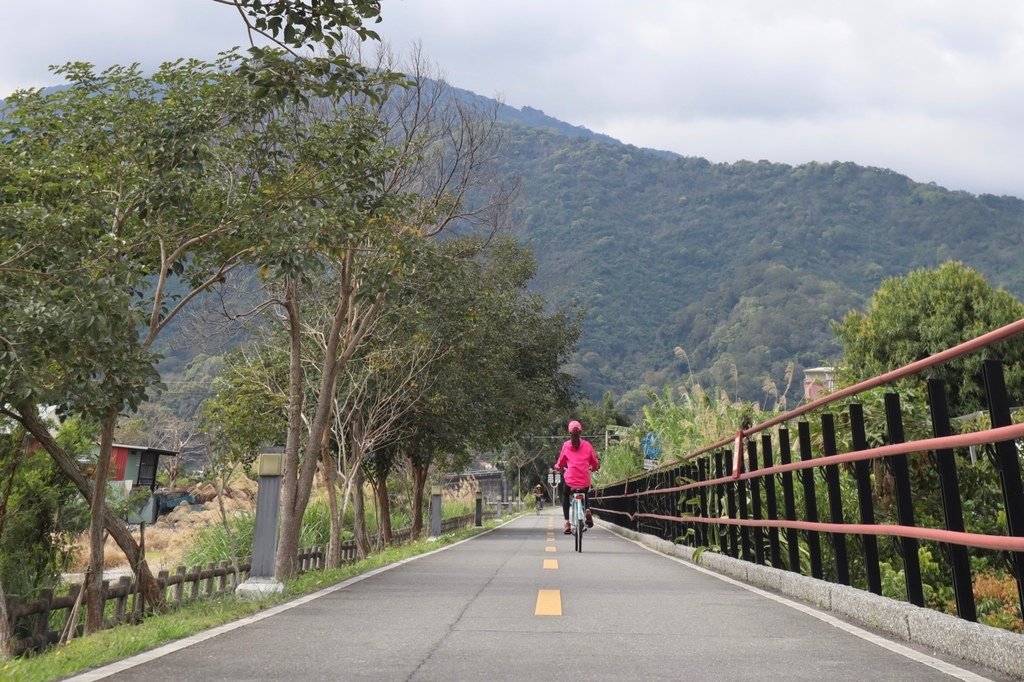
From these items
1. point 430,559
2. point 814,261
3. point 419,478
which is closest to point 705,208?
point 814,261

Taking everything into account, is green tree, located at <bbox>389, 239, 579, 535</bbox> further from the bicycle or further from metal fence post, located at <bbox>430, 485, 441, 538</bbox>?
the bicycle

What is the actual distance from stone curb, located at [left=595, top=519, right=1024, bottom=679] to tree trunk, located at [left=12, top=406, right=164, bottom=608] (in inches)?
291

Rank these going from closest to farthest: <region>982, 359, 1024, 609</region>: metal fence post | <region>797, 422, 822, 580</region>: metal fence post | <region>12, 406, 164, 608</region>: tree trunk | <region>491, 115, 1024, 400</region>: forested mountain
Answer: <region>982, 359, 1024, 609</region>: metal fence post, <region>797, 422, 822, 580</region>: metal fence post, <region>12, 406, 164, 608</region>: tree trunk, <region>491, 115, 1024, 400</region>: forested mountain

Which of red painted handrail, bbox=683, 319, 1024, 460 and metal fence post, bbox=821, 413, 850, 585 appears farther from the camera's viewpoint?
metal fence post, bbox=821, 413, 850, 585

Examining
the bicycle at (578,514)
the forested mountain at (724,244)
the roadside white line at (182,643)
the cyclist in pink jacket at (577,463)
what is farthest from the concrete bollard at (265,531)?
the forested mountain at (724,244)

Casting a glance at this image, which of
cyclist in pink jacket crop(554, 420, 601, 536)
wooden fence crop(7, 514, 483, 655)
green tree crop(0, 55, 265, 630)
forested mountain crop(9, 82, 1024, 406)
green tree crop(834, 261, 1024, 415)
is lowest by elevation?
wooden fence crop(7, 514, 483, 655)

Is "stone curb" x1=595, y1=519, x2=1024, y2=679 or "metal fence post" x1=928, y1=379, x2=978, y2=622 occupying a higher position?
"metal fence post" x1=928, y1=379, x2=978, y2=622

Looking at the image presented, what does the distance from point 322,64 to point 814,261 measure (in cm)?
15787

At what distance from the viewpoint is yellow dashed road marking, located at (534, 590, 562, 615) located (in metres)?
7.46

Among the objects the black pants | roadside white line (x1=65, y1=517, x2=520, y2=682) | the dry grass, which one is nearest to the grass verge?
roadside white line (x1=65, y1=517, x2=520, y2=682)

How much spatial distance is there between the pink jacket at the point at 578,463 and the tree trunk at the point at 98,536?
24.2 feet

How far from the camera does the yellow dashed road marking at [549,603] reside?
7.46 metres

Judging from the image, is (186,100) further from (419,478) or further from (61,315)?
(419,478)

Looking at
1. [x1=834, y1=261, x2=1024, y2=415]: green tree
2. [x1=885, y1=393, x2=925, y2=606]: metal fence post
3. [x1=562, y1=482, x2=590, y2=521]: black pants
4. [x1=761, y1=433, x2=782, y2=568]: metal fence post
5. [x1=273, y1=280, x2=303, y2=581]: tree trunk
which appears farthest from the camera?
[x1=834, y1=261, x2=1024, y2=415]: green tree
